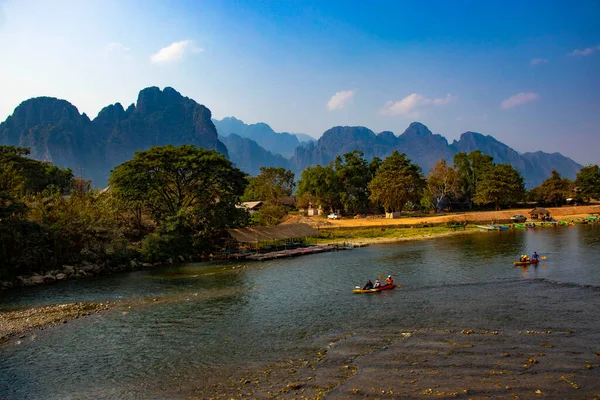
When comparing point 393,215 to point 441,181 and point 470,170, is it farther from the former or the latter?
point 470,170

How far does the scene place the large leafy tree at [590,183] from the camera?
9662 centimetres

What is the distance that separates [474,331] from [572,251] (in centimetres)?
3114

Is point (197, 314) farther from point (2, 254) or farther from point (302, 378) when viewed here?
point (2, 254)

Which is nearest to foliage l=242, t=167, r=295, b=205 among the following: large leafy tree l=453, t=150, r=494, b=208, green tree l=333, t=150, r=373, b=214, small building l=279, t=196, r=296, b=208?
small building l=279, t=196, r=296, b=208

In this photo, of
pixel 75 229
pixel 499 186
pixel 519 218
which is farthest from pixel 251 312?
pixel 499 186

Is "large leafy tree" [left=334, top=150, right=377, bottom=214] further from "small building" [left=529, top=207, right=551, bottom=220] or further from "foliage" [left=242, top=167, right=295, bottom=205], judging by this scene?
"small building" [left=529, top=207, right=551, bottom=220]

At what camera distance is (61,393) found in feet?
54.8

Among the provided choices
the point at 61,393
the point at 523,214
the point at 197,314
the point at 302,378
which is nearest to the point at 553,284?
the point at 302,378

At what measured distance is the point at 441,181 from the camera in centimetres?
9669

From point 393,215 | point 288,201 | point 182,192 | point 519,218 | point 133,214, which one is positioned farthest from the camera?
point 288,201

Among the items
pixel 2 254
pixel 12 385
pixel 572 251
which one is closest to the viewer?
pixel 12 385

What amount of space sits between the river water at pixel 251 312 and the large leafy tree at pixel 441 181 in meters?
53.4

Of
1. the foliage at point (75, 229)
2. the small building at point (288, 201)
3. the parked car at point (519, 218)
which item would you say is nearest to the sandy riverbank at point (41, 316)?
the foliage at point (75, 229)

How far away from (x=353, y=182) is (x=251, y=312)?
235 feet
